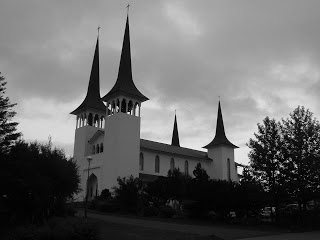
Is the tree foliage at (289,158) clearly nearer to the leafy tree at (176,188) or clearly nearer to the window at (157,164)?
the leafy tree at (176,188)

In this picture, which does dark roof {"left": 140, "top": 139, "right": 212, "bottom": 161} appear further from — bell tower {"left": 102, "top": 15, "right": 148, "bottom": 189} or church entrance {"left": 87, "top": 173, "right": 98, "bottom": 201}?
church entrance {"left": 87, "top": 173, "right": 98, "bottom": 201}

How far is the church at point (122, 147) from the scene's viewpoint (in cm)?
5075

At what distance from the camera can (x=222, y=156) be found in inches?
2571

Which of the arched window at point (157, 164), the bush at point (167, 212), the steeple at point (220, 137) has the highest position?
the steeple at point (220, 137)

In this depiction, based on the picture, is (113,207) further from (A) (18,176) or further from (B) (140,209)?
(A) (18,176)

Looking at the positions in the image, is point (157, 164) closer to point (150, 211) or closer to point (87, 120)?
point (87, 120)

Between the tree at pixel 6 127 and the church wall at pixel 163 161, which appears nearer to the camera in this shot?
the tree at pixel 6 127

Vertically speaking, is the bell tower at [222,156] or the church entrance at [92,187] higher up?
the bell tower at [222,156]

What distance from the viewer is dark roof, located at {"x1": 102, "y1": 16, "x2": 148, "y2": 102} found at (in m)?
53.3

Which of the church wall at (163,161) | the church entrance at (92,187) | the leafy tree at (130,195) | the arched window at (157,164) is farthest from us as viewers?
the arched window at (157,164)

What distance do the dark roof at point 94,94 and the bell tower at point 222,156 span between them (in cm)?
1925

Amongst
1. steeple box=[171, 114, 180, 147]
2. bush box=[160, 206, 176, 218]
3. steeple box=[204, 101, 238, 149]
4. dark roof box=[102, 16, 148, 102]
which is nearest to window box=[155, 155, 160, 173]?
dark roof box=[102, 16, 148, 102]

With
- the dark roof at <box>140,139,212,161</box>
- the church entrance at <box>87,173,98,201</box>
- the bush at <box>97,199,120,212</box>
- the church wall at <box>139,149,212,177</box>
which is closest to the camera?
the bush at <box>97,199,120,212</box>

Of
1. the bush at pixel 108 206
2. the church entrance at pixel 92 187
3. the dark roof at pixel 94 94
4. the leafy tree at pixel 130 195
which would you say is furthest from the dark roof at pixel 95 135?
the bush at pixel 108 206
